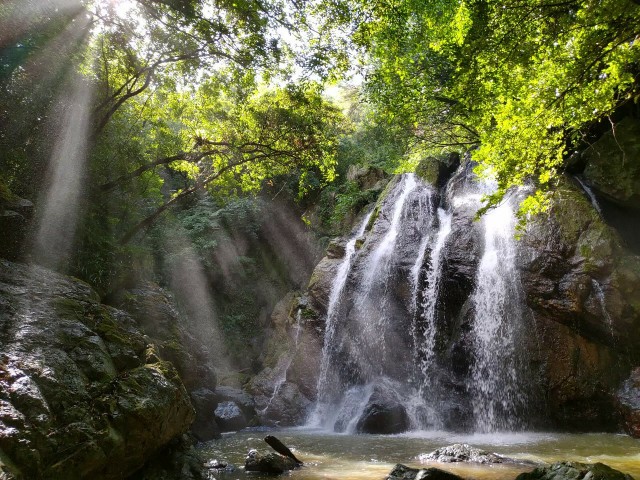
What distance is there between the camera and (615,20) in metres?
6.51

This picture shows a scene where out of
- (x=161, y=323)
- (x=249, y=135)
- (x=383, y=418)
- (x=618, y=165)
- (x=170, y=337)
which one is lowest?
(x=383, y=418)

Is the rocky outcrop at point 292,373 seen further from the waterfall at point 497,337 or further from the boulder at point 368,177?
the boulder at point 368,177

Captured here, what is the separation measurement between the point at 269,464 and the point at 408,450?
3.26 m

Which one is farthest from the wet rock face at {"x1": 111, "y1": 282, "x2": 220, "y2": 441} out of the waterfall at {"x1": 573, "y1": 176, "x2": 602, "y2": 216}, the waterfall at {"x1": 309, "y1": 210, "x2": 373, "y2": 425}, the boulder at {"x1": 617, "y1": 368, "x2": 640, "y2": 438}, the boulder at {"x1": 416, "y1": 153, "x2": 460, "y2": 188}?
the waterfall at {"x1": 573, "y1": 176, "x2": 602, "y2": 216}

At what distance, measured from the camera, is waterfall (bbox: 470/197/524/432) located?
1107cm

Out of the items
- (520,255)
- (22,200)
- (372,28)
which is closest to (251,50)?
(372,28)

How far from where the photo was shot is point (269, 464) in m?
6.73

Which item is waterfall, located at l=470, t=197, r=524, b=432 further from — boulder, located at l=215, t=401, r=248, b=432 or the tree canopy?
boulder, located at l=215, t=401, r=248, b=432

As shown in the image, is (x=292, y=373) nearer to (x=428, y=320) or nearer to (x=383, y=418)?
(x=383, y=418)

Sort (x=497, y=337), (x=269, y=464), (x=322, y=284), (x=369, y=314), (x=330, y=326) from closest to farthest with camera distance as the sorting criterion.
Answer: (x=269, y=464)
(x=497, y=337)
(x=369, y=314)
(x=330, y=326)
(x=322, y=284)

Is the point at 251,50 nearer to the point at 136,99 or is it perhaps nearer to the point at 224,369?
the point at 136,99

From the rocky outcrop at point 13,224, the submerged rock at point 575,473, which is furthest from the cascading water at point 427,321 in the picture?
the rocky outcrop at point 13,224

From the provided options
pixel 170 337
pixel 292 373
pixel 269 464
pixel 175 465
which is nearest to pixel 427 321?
pixel 292 373

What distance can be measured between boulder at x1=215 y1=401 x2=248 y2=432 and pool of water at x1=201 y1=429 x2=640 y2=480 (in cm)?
98
